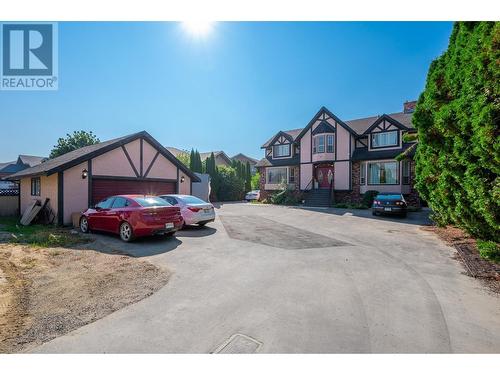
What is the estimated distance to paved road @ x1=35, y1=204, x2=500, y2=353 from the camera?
292cm

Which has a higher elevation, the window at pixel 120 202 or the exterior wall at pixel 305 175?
the exterior wall at pixel 305 175

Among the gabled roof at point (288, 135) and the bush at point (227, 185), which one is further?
the bush at point (227, 185)

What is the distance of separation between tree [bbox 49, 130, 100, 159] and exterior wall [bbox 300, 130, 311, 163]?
2585cm

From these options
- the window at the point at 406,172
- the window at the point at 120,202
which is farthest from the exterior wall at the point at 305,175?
the window at the point at 120,202

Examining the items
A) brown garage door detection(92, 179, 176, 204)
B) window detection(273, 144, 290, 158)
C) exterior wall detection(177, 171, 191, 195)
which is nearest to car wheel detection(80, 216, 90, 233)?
brown garage door detection(92, 179, 176, 204)

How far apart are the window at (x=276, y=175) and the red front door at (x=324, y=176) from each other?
3519mm

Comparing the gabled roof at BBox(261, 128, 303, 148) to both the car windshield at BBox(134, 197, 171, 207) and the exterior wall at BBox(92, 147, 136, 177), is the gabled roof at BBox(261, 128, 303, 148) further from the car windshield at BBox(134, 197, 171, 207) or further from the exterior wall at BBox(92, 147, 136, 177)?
the car windshield at BBox(134, 197, 171, 207)

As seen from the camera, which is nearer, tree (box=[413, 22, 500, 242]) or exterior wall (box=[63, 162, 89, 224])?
tree (box=[413, 22, 500, 242])

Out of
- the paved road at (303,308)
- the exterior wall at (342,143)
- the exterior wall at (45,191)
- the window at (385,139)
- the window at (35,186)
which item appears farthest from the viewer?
the exterior wall at (342,143)

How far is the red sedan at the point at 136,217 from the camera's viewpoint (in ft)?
26.4

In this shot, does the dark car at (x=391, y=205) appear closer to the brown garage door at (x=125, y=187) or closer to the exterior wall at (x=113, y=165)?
the brown garage door at (x=125, y=187)

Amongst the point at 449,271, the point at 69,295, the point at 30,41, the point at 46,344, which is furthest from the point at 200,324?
the point at 30,41
